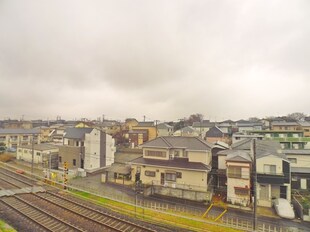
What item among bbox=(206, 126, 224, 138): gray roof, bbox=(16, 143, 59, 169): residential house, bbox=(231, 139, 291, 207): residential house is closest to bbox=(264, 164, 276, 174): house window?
bbox=(231, 139, 291, 207): residential house

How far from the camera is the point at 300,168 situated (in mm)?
31016

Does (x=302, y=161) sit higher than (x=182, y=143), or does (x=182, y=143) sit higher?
(x=182, y=143)

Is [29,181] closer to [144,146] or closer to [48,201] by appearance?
[48,201]

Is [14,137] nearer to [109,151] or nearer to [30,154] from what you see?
[30,154]

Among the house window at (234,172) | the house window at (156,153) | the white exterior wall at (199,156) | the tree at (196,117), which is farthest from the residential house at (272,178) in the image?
the tree at (196,117)

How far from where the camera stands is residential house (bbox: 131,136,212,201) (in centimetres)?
2739

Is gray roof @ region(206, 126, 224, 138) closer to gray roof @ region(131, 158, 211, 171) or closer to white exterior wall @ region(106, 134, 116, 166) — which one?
white exterior wall @ region(106, 134, 116, 166)

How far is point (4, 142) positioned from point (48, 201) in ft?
174

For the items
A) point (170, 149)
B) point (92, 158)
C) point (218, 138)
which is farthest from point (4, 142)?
point (218, 138)

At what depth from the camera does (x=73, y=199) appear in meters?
24.0

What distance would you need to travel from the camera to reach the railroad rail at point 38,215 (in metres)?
16.5

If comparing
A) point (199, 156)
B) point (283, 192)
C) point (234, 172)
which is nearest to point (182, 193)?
point (199, 156)

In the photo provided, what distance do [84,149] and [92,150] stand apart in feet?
5.00

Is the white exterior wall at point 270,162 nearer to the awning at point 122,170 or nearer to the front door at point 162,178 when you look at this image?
the front door at point 162,178
